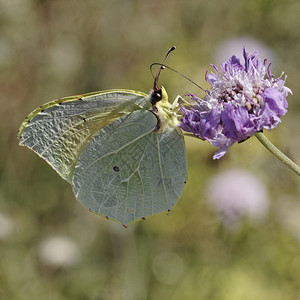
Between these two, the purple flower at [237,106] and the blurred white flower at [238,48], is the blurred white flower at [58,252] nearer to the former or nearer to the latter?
the purple flower at [237,106]

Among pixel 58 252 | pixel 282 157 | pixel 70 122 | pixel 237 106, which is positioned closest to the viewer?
pixel 282 157

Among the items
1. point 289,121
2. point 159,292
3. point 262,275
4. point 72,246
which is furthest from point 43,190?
point 289,121

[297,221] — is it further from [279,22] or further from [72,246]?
[279,22]

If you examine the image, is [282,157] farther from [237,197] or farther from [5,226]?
[5,226]

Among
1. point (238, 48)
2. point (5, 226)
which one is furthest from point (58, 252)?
point (238, 48)

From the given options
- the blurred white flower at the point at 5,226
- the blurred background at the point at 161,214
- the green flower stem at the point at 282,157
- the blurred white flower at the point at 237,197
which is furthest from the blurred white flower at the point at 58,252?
the green flower stem at the point at 282,157

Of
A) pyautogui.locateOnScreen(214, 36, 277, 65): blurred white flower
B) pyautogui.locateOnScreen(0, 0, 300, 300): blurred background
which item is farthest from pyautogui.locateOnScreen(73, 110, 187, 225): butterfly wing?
pyautogui.locateOnScreen(214, 36, 277, 65): blurred white flower
